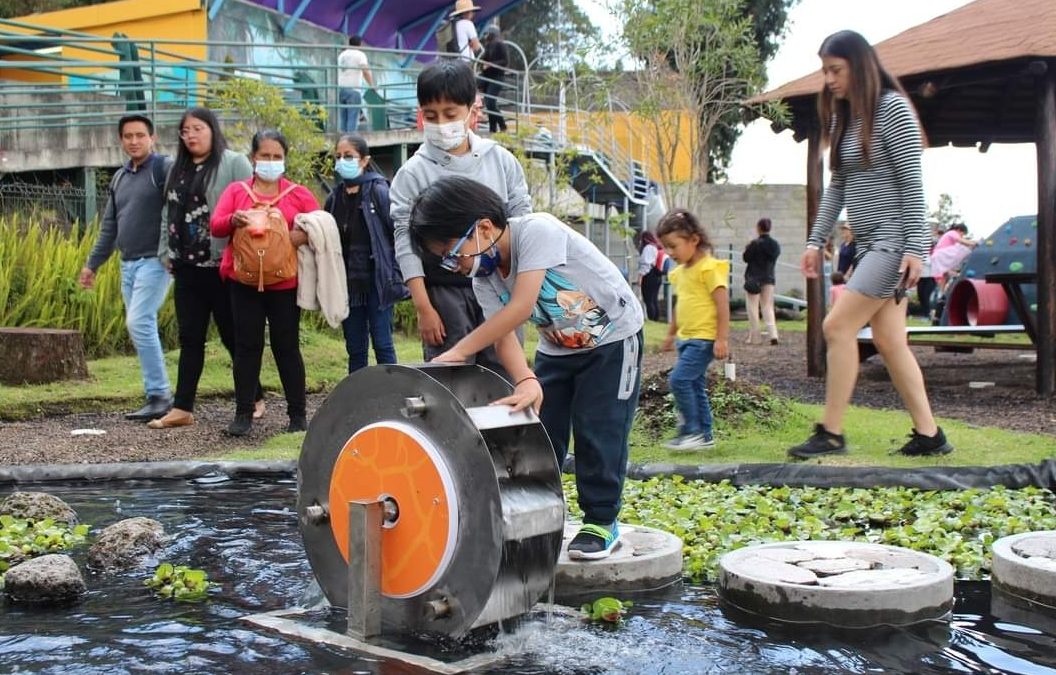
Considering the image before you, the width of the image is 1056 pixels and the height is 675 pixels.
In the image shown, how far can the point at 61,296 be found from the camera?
1077cm

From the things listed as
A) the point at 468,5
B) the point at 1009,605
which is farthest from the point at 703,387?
the point at 468,5

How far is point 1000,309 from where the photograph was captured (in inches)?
579

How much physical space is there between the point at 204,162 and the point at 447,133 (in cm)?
303

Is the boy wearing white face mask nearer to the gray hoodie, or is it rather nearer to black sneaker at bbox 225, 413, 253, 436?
the gray hoodie

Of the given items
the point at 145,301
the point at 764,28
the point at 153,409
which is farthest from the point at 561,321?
the point at 764,28

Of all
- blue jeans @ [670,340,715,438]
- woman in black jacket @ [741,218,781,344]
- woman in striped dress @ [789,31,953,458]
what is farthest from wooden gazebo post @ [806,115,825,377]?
woman in black jacket @ [741,218,781,344]

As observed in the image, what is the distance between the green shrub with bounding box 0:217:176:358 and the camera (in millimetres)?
10625

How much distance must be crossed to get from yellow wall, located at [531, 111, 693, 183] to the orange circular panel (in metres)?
13.2

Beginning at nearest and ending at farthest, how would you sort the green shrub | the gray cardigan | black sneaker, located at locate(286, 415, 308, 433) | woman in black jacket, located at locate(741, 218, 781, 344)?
the gray cardigan
black sneaker, located at locate(286, 415, 308, 433)
the green shrub
woman in black jacket, located at locate(741, 218, 781, 344)

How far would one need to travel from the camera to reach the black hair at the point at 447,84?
476 cm

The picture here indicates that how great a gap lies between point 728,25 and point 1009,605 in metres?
12.7

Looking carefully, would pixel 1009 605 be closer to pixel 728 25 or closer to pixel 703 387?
pixel 703 387

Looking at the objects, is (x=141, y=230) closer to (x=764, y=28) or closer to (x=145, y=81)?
(x=145, y=81)

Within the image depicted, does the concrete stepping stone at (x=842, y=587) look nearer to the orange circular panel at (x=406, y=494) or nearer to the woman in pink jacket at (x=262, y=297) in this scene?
the orange circular panel at (x=406, y=494)
